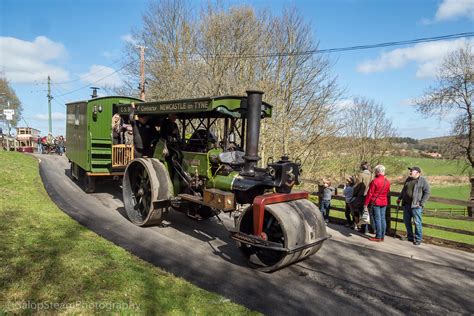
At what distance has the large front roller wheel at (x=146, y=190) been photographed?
720 centimetres

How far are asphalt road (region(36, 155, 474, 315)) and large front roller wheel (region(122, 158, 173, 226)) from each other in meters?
0.29

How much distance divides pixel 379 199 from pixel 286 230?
3171mm

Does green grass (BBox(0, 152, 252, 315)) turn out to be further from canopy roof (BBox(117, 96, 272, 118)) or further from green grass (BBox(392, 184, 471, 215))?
green grass (BBox(392, 184, 471, 215))

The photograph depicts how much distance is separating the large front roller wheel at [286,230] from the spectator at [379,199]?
2237 mm

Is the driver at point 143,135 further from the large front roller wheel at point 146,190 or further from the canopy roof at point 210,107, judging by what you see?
the canopy roof at point 210,107

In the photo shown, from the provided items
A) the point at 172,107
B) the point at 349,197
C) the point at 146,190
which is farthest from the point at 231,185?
the point at 349,197

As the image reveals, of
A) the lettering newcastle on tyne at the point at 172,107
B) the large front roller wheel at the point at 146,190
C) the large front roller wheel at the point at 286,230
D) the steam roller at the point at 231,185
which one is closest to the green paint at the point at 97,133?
the steam roller at the point at 231,185

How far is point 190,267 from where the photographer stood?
211 inches

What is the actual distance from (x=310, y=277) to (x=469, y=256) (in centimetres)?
326

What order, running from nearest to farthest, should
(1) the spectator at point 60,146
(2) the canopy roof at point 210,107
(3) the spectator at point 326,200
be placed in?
(2) the canopy roof at point 210,107
(3) the spectator at point 326,200
(1) the spectator at point 60,146

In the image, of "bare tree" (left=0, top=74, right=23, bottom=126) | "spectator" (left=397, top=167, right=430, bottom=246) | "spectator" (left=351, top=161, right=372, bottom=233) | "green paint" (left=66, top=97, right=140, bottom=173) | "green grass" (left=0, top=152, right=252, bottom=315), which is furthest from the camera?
"bare tree" (left=0, top=74, right=23, bottom=126)

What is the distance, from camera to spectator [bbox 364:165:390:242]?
7.16 metres

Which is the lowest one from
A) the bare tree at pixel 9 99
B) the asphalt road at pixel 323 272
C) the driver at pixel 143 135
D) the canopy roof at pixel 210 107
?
the asphalt road at pixel 323 272

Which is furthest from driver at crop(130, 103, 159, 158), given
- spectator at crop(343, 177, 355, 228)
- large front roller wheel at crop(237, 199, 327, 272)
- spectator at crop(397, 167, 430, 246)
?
spectator at crop(397, 167, 430, 246)
